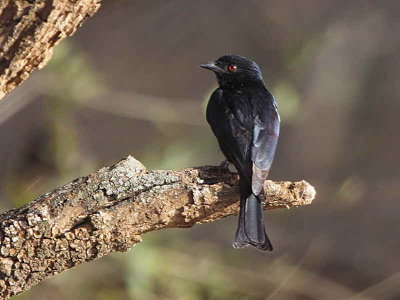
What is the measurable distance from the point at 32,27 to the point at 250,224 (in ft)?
4.07

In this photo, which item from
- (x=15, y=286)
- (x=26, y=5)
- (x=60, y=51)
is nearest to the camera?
(x=26, y=5)

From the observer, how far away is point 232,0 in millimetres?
7164

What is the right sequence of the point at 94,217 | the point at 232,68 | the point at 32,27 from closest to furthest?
1. the point at 32,27
2. the point at 94,217
3. the point at 232,68

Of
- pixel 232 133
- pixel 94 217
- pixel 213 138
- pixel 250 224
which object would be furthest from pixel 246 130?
pixel 213 138

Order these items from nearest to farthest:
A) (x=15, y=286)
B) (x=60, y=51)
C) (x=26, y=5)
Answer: (x=26, y=5) < (x=15, y=286) < (x=60, y=51)

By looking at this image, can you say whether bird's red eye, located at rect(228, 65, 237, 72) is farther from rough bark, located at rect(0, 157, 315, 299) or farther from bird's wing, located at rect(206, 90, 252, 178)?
rough bark, located at rect(0, 157, 315, 299)

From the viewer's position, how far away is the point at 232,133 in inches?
174

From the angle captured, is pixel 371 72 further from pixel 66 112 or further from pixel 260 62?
pixel 66 112

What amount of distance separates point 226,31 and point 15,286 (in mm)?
3800

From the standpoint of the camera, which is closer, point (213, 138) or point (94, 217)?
point (94, 217)

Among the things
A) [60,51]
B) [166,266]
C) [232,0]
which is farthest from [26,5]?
[232,0]

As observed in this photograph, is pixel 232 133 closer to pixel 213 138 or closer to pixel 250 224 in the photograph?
pixel 250 224

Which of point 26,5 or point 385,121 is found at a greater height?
point 385,121

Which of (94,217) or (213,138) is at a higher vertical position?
(213,138)
